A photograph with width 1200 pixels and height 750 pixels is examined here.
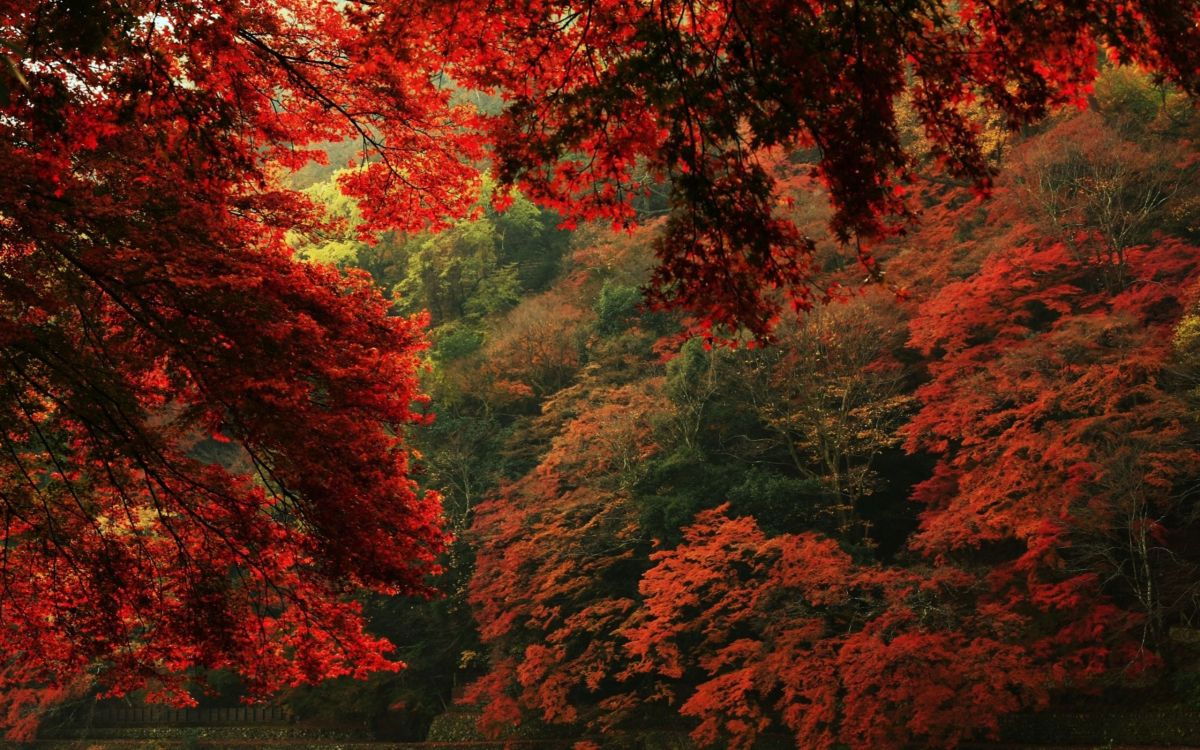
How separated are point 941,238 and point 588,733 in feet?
34.4

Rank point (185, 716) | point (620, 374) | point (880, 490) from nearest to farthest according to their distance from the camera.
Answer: point (880, 490), point (620, 374), point (185, 716)

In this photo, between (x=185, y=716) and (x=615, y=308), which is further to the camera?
(x=185, y=716)

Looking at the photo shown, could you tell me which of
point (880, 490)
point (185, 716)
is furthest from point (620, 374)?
point (185, 716)

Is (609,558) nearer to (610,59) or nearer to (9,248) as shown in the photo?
(9,248)

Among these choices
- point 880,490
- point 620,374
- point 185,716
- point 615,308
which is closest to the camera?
point 880,490

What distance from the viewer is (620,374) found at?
63.2 ft

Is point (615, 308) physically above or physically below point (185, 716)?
above

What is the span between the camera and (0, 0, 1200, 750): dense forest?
3.97m

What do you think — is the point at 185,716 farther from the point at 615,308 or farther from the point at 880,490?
the point at 880,490

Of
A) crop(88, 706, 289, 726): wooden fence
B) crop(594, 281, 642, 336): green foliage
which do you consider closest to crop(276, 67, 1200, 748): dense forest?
crop(594, 281, 642, 336): green foliage

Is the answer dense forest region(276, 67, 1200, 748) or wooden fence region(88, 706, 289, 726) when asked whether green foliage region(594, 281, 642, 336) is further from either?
wooden fence region(88, 706, 289, 726)

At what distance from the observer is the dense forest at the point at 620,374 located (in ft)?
13.0

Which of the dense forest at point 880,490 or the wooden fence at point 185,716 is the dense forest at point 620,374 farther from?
the wooden fence at point 185,716

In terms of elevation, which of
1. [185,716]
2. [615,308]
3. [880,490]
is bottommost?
[880,490]
